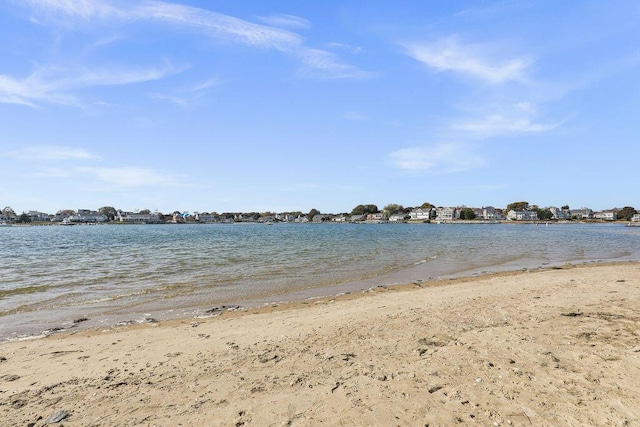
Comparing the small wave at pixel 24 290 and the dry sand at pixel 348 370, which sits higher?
the dry sand at pixel 348 370

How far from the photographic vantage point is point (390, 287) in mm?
15750

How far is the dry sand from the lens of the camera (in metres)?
4.69

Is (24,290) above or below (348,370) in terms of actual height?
below

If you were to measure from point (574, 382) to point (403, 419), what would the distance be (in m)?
2.88

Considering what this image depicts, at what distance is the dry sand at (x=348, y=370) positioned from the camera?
185 inches

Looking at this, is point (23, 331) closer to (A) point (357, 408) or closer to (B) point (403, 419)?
(A) point (357, 408)

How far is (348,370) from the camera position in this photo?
5988mm

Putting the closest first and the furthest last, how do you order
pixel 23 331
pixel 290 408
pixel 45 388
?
pixel 290 408
pixel 45 388
pixel 23 331

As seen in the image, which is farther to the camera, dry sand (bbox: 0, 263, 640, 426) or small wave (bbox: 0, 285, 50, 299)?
small wave (bbox: 0, 285, 50, 299)

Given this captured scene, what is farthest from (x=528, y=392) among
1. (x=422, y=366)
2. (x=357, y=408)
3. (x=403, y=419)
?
(x=357, y=408)

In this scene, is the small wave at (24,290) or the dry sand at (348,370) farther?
the small wave at (24,290)

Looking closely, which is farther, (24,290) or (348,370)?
(24,290)

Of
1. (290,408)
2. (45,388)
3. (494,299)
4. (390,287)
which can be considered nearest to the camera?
(290,408)

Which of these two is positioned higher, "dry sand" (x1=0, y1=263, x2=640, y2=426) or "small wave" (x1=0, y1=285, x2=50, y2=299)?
"dry sand" (x1=0, y1=263, x2=640, y2=426)
